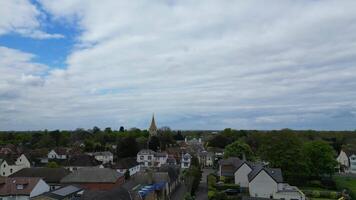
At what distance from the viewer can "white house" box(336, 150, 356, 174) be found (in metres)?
88.5

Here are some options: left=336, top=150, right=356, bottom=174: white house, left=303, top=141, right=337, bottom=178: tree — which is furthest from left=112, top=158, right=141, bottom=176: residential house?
left=336, top=150, right=356, bottom=174: white house

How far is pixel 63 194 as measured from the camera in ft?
127

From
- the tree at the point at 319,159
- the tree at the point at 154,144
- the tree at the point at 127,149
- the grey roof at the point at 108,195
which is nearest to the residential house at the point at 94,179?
the grey roof at the point at 108,195

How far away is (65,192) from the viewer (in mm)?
39812

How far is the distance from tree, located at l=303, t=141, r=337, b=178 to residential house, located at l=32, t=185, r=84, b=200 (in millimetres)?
38890

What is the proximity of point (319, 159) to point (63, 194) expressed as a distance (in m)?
44.0

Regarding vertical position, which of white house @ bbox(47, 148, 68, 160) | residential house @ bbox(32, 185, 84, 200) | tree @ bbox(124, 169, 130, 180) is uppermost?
white house @ bbox(47, 148, 68, 160)

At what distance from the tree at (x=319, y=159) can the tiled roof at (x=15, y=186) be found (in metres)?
43.4

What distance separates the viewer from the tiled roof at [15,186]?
41.4 metres

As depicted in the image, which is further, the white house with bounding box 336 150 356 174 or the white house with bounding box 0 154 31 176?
the white house with bounding box 336 150 356 174

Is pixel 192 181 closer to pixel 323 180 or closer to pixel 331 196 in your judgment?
pixel 331 196

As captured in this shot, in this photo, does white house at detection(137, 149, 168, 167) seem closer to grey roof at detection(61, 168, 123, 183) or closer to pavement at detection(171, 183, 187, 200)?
pavement at detection(171, 183, 187, 200)

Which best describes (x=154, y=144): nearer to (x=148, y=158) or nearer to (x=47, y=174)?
(x=148, y=158)

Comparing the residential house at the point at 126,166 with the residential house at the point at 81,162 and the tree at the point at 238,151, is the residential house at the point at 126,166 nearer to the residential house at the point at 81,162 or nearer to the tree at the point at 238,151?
the residential house at the point at 81,162
